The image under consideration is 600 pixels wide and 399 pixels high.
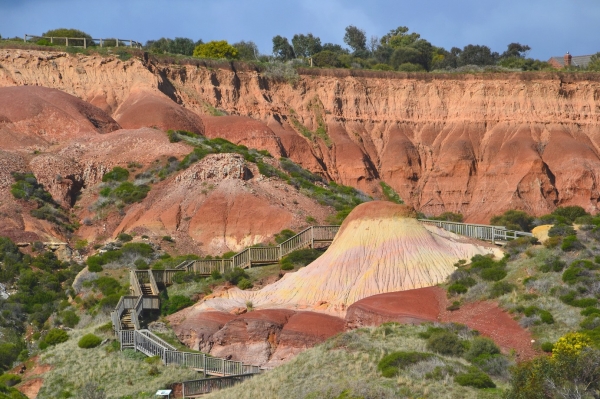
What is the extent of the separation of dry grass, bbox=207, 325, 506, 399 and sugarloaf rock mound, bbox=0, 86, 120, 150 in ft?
149

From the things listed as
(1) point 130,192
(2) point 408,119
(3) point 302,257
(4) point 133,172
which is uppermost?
(2) point 408,119

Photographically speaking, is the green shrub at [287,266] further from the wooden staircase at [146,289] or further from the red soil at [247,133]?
the red soil at [247,133]

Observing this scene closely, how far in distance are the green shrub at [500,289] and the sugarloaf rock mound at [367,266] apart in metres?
4.19

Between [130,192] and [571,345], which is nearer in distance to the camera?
[571,345]

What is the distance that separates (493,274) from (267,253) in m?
13.7

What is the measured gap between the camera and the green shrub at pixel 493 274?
52.2 meters

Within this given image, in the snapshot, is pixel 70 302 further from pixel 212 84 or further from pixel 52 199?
pixel 212 84

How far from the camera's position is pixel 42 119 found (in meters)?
89.1

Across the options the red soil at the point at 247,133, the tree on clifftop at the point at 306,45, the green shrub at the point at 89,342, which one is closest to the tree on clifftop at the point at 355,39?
the tree on clifftop at the point at 306,45

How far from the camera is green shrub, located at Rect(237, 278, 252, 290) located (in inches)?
2274

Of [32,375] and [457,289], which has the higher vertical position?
[457,289]

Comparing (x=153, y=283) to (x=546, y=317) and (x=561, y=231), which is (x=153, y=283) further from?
(x=546, y=317)

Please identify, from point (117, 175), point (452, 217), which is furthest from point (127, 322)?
point (452, 217)

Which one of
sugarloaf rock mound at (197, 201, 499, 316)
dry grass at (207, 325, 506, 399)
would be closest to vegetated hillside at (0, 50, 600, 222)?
sugarloaf rock mound at (197, 201, 499, 316)
